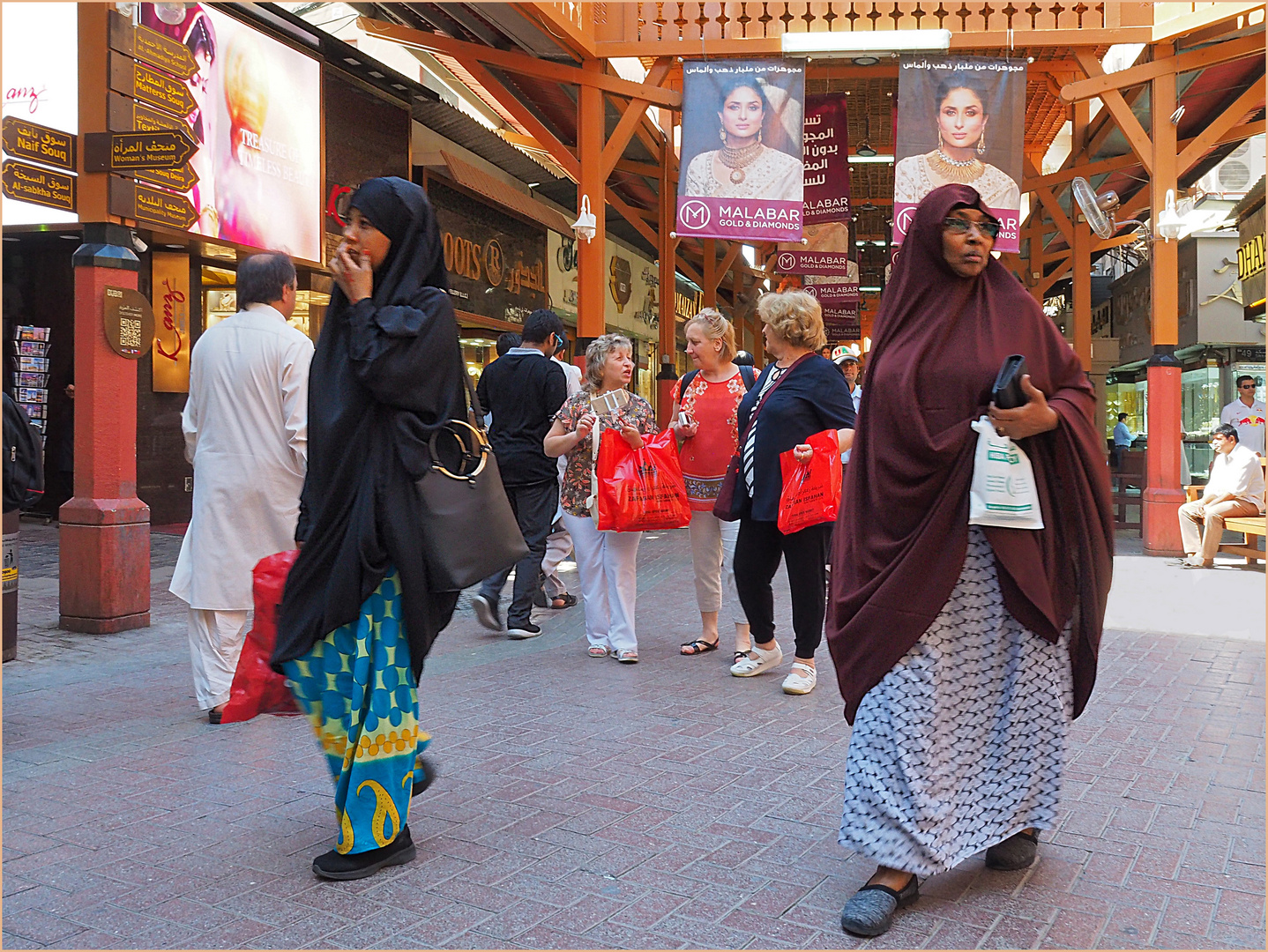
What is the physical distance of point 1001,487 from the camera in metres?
3.06

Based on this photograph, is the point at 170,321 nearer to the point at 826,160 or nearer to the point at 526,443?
the point at 526,443

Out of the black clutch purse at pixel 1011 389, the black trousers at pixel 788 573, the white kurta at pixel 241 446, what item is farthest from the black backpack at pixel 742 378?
the black clutch purse at pixel 1011 389

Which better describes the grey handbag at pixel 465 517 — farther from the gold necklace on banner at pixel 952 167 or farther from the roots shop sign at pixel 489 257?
the roots shop sign at pixel 489 257

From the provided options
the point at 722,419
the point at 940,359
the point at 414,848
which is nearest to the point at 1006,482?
the point at 940,359

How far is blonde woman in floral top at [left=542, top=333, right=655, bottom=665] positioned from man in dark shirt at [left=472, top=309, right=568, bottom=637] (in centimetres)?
47

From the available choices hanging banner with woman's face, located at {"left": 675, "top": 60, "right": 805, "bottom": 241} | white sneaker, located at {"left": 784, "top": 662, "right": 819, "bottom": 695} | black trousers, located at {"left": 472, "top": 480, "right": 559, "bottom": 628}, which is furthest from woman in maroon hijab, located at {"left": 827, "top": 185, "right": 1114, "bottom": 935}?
hanging banner with woman's face, located at {"left": 675, "top": 60, "right": 805, "bottom": 241}

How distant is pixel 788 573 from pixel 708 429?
3.75 ft

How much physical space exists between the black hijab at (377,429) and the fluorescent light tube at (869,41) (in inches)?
398

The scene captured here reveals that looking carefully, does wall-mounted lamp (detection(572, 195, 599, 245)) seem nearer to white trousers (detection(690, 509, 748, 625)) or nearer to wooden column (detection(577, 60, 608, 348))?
wooden column (detection(577, 60, 608, 348))

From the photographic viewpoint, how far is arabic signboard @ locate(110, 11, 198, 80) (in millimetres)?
6988

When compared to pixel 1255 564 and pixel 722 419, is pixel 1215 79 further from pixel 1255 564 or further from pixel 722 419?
pixel 722 419

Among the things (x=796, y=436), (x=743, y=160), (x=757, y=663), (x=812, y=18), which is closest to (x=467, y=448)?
(x=796, y=436)

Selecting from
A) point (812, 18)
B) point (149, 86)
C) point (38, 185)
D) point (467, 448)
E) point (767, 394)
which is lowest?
point (467, 448)

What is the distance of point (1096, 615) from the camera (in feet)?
10.6
